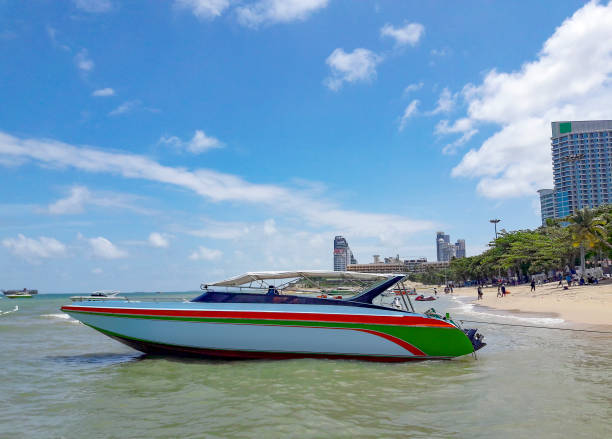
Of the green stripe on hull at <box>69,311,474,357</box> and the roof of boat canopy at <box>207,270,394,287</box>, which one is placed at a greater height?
the roof of boat canopy at <box>207,270,394,287</box>

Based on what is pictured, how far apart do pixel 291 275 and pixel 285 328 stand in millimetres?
1461

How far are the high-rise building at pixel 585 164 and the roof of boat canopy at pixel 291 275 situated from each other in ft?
456

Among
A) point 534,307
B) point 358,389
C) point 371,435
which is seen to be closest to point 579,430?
point 371,435

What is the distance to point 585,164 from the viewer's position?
131875mm

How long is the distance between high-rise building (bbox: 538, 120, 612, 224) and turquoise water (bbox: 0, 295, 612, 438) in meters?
140

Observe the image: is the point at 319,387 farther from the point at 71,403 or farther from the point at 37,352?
the point at 37,352

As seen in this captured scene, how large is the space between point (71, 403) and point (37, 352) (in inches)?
291

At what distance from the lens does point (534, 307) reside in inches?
1037

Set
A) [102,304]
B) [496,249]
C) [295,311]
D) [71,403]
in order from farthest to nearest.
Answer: [496,249] < [102,304] < [295,311] < [71,403]

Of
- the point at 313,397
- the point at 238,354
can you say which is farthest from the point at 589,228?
the point at 313,397

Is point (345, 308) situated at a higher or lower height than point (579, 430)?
higher

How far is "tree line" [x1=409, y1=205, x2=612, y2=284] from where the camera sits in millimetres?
40672

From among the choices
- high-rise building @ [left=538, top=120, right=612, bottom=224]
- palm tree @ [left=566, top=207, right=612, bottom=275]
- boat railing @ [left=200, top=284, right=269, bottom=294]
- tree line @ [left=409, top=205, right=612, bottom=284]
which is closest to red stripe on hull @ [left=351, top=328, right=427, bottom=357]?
boat railing @ [left=200, top=284, right=269, bottom=294]

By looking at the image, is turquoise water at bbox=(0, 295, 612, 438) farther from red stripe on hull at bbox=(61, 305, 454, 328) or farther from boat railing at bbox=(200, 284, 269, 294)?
boat railing at bbox=(200, 284, 269, 294)
